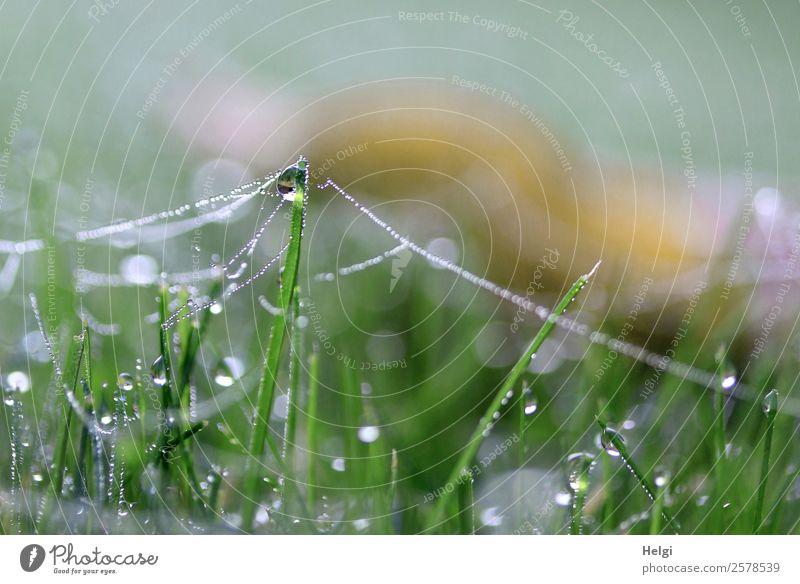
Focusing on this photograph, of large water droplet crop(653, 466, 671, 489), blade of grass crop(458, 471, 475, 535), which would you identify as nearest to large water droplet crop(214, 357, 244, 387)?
blade of grass crop(458, 471, 475, 535)

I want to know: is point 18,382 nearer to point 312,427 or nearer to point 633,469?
point 312,427

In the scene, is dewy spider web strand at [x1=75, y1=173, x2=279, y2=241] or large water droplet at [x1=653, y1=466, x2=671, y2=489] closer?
large water droplet at [x1=653, y1=466, x2=671, y2=489]

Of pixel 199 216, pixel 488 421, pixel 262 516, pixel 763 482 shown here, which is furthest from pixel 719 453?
pixel 199 216

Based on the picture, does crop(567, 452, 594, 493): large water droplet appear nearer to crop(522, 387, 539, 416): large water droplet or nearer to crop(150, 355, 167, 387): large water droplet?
crop(522, 387, 539, 416): large water droplet

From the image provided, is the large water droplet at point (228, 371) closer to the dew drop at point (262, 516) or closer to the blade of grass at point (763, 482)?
the dew drop at point (262, 516)

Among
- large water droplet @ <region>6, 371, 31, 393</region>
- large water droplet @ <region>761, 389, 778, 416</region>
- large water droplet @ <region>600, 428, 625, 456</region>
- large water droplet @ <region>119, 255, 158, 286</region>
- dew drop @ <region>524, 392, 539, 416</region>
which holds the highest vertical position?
large water droplet @ <region>119, 255, 158, 286</region>

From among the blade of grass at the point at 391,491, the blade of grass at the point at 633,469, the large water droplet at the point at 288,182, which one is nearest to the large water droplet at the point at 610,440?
the blade of grass at the point at 633,469

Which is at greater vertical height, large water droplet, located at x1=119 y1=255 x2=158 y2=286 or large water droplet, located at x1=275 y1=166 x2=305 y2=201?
large water droplet, located at x1=275 y1=166 x2=305 y2=201
